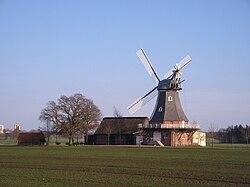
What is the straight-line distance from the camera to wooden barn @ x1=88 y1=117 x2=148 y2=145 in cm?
9338

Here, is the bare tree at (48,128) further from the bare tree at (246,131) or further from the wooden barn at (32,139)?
the bare tree at (246,131)

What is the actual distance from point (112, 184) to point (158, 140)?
212 feet

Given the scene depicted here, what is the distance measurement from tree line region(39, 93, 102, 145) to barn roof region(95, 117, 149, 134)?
100 inches

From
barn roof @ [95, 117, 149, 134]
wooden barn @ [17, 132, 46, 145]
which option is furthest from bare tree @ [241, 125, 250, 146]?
wooden barn @ [17, 132, 46, 145]

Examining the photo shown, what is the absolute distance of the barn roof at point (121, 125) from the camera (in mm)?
94725

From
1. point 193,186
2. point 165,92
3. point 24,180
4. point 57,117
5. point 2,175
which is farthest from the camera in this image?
point 57,117

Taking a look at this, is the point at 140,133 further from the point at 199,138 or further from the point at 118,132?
A: the point at 199,138

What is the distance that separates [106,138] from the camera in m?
95.6

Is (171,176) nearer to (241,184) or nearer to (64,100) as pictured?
(241,184)

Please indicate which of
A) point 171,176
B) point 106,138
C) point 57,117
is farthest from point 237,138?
point 171,176

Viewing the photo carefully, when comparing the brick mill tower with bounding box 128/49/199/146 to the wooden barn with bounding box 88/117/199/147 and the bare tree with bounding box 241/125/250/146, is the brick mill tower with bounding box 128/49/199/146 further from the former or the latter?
the bare tree with bounding box 241/125/250/146

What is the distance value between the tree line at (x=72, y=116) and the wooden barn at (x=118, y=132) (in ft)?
8.40

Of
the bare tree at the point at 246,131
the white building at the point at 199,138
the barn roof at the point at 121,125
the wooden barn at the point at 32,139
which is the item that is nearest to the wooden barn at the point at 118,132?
the barn roof at the point at 121,125

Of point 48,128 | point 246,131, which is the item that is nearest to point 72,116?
point 48,128
